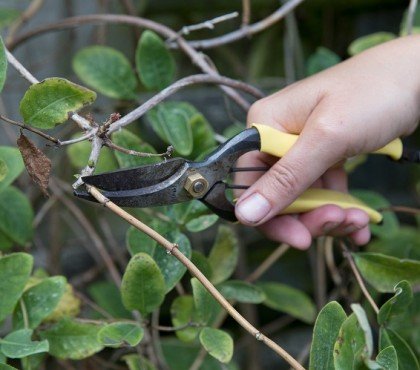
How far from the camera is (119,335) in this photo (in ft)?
2.46

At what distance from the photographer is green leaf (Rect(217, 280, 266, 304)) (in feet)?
3.05

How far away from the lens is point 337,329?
69 cm

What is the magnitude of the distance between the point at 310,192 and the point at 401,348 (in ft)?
0.80

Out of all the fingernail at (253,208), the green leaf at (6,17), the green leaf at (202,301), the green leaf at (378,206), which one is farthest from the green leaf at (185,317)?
the green leaf at (6,17)

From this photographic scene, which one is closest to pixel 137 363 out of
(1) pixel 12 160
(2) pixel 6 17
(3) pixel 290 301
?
(1) pixel 12 160

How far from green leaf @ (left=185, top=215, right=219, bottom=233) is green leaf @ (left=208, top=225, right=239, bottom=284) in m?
0.10

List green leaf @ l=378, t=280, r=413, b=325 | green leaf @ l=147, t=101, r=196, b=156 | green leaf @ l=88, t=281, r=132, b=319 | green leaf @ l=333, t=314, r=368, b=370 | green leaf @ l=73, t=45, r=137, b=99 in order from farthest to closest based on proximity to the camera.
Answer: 1. green leaf @ l=88, t=281, r=132, b=319
2. green leaf @ l=73, t=45, r=137, b=99
3. green leaf @ l=147, t=101, r=196, b=156
4. green leaf @ l=378, t=280, r=413, b=325
5. green leaf @ l=333, t=314, r=368, b=370

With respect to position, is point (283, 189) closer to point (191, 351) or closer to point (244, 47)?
point (191, 351)

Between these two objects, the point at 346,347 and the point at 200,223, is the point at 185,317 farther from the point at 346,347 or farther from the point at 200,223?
the point at 346,347

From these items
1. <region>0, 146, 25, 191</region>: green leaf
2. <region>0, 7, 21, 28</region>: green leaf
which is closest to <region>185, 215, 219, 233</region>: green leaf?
<region>0, 146, 25, 191</region>: green leaf

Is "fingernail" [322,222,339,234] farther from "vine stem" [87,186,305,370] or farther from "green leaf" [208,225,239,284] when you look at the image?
"vine stem" [87,186,305,370]

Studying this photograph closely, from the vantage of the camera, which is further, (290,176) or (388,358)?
(290,176)

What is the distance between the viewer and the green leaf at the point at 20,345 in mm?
670

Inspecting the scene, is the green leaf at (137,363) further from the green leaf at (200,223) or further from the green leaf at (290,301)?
the green leaf at (290,301)
